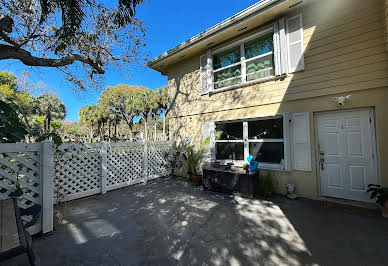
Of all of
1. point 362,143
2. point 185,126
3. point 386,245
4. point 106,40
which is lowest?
point 386,245

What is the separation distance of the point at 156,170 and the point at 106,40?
433 centimetres

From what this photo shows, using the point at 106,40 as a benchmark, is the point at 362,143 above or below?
below

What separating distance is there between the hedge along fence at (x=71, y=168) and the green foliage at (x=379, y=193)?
5450mm

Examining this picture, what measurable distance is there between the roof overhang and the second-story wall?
22.0 inches

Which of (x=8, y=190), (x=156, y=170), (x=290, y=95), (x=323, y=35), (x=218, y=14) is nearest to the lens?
(x=8, y=190)

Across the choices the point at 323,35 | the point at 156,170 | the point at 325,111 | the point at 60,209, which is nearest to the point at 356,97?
the point at 325,111

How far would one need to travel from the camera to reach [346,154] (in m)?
3.39

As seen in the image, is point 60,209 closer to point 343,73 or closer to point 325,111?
point 325,111

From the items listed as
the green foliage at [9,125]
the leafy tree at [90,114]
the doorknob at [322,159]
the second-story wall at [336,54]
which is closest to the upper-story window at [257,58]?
the second-story wall at [336,54]

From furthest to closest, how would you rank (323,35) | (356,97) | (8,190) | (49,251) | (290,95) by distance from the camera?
1. (290,95)
2. (323,35)
3. (356,97)
4. (8,190)
5. (49,251)

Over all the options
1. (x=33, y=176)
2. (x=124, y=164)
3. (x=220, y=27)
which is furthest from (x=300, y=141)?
(x=33, y=176)

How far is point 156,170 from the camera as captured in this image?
582 cm

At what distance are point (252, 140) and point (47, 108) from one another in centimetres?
2154

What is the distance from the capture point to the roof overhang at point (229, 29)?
3796mm
